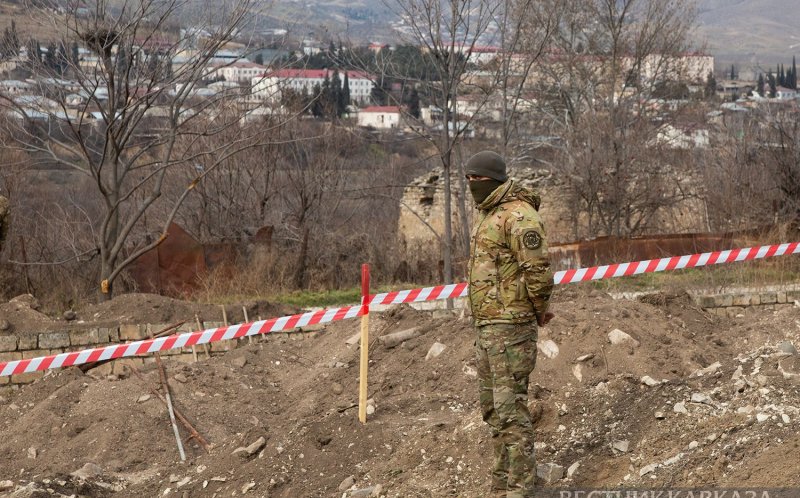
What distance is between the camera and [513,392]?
21.0 feet

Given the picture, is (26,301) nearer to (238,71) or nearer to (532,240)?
(238,71)

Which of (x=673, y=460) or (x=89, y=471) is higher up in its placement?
(x=673, y=460)

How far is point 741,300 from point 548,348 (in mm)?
5141

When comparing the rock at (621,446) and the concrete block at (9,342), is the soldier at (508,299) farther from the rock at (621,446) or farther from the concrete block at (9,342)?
the concrete block at (9,342)

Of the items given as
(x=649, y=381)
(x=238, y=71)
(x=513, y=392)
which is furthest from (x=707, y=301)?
(x=238, y=71)

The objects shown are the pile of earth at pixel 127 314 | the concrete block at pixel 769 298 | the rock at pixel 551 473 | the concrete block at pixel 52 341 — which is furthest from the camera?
the concrete block at pixel 769 298

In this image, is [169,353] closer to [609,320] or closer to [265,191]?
[609,320]

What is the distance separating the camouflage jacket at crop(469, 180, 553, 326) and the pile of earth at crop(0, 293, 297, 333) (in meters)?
7.38

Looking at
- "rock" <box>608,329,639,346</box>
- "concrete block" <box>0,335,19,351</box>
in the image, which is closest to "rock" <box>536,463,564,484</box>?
"rock" <box>608,329,639,346</box>

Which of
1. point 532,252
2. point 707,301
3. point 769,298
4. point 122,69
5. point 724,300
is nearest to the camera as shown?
point 532,252

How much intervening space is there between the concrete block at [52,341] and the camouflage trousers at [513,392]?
7.70m

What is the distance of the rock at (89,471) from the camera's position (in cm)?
909

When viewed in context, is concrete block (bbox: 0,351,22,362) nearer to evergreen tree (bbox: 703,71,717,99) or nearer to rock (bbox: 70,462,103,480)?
rock (bbox: 70,462,103,480)

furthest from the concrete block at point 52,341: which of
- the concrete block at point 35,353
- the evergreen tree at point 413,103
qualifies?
the evergreen tree at point 413,103
